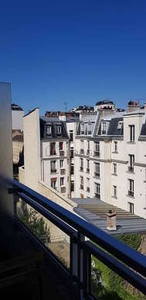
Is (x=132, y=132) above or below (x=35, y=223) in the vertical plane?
above

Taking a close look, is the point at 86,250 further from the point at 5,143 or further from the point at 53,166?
the point at 53,166

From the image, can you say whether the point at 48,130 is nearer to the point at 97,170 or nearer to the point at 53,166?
the point at 53,166

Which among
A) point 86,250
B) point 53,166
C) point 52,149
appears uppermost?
point 86,250

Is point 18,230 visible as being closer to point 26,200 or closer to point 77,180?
point 26,200

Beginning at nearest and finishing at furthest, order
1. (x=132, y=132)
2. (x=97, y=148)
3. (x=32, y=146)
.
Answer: (x=132, y=132) < (x=97, y=148) < (x=32, y=146)

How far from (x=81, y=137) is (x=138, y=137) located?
627cm

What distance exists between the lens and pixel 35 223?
2.31 meters

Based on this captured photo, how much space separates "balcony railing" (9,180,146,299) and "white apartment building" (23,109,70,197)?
15.5 m

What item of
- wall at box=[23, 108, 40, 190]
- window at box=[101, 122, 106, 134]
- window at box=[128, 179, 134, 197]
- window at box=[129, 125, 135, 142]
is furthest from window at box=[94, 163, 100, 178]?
wall at box=[23, 108, 40, 190]

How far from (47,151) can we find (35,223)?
17.5 metres

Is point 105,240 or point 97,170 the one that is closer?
point 105,240

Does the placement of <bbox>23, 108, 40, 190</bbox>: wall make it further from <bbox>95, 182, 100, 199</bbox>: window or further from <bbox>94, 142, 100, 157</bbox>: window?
<bbox>95, 182, 100, 199</bbox>: window

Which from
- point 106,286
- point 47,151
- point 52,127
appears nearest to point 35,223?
point 106,286

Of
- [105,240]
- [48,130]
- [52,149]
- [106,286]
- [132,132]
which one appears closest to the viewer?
[105,240]
